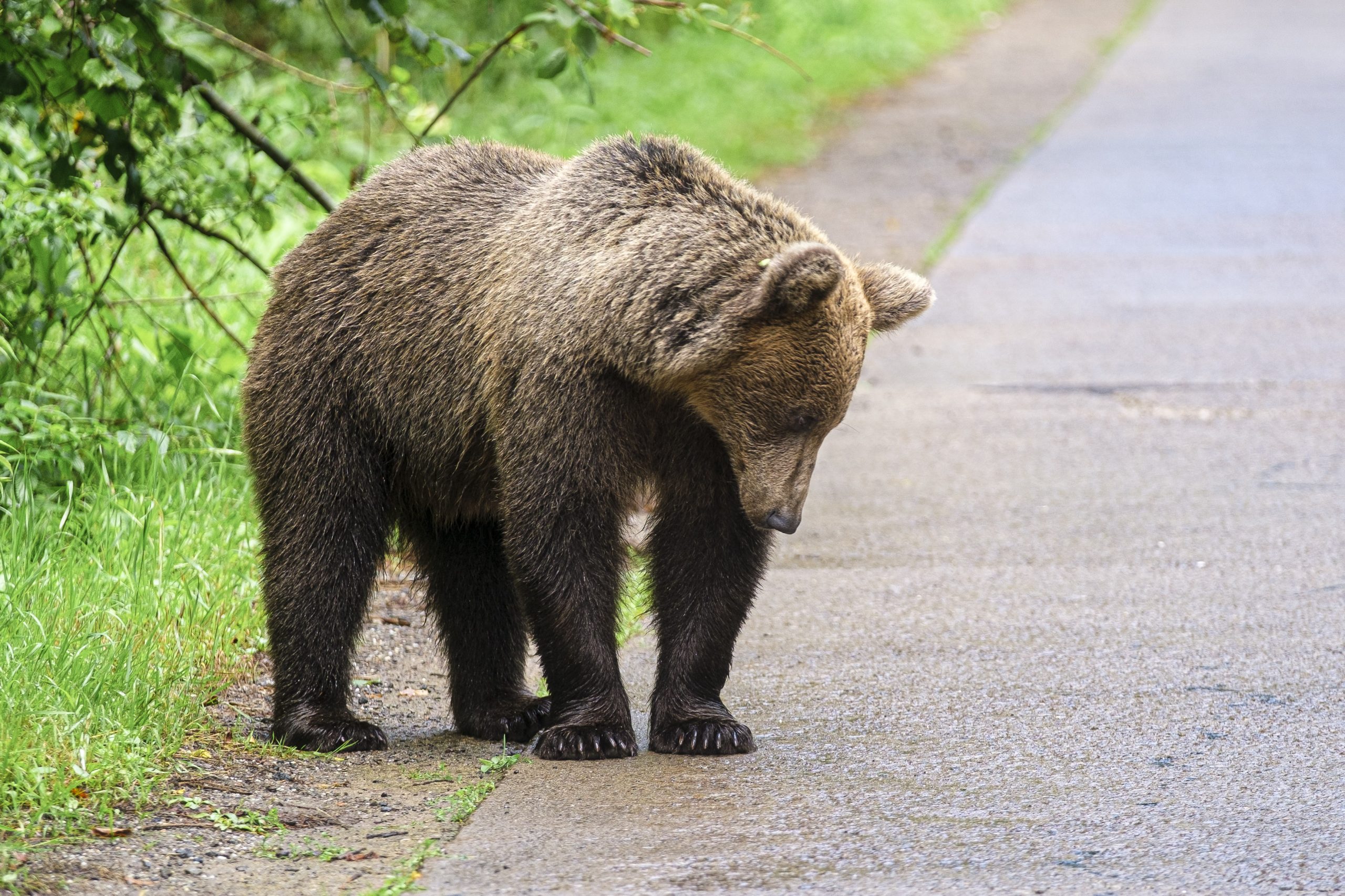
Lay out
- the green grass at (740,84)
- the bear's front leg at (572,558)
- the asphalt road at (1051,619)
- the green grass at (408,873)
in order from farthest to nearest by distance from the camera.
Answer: the green grass at (740,84) < the bear's front leg at (572,558) < the asphalt road at (1051,619) < the green grass at (408,873)

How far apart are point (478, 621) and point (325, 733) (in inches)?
24.2

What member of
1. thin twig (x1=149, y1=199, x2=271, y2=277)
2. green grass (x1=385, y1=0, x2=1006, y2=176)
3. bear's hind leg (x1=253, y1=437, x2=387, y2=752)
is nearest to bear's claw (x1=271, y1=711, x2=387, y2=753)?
bear's hind leg (x1=253, y1=437, x2=387, y2=752)

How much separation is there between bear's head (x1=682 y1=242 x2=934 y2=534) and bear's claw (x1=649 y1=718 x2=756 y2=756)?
0.56 m

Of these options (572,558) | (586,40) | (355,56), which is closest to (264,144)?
A: (355,56)

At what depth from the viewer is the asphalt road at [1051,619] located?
3789 mm

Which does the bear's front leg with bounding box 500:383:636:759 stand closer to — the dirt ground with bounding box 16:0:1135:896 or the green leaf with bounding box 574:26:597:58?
the dirt ground with bounding box 16:0:1135:896

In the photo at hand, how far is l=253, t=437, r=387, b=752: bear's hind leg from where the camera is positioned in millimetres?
4754

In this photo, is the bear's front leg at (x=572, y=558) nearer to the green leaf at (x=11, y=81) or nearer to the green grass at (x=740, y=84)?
the green leaf at (x=11, y=81)

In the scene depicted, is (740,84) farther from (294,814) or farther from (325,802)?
(294,814)

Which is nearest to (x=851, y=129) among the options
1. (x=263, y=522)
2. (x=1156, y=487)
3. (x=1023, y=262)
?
(x=1023, y=262)

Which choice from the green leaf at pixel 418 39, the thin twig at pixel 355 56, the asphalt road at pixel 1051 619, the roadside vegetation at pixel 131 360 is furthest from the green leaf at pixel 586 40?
the asphalt road at pixel 1051 619

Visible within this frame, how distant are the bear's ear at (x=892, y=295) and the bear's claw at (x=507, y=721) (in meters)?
1.43

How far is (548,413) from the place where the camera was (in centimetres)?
438

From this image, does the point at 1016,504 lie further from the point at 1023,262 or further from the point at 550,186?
the point at 1023,262
